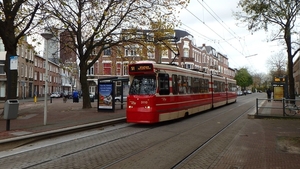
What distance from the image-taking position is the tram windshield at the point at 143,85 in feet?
44.2

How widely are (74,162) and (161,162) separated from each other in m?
2.17

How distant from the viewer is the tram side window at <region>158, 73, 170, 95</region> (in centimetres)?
1358

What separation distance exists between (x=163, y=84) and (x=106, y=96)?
6.88 m

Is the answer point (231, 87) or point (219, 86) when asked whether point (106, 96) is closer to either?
point (219, 86)

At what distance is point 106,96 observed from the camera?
19.5m

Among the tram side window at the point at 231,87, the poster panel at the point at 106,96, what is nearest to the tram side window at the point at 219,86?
the tram side window at the point at 231,87

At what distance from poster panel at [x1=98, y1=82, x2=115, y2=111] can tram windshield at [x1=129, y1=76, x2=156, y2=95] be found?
5380mm

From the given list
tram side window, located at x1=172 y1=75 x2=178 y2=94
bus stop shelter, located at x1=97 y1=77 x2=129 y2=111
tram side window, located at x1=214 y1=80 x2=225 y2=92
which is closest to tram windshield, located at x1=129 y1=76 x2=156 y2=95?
tram side window, located at x1=172 y1=75 x2=178 y2=94

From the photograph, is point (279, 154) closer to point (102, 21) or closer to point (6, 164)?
point (6, 164)

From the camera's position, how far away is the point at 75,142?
9.76 metres

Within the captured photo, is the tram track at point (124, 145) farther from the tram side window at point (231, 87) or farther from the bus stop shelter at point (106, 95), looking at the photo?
the tram side window at point (231, 87)

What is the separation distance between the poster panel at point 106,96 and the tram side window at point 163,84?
19.7 ft

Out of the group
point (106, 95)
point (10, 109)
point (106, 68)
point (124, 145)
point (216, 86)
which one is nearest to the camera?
point (124, 145)

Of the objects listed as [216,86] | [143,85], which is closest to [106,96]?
[143,85]
